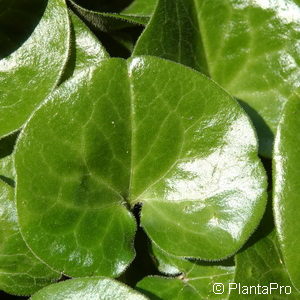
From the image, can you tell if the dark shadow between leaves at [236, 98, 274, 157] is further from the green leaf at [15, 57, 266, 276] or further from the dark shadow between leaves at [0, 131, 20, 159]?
the dark shadow between leaves at [0, 131, 20, 159]

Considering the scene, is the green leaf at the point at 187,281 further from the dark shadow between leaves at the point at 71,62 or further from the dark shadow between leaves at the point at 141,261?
the dark shadow between leaves at the point at 71,62

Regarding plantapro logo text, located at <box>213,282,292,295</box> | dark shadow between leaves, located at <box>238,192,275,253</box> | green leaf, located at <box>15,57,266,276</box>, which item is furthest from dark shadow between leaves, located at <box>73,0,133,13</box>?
plantapro logo text, located at <box>213,282,292,295</box>

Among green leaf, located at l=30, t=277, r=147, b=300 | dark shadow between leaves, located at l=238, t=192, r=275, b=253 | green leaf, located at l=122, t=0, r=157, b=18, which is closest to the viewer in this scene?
green leaf, located at l=30, t=277, r=147, b=300

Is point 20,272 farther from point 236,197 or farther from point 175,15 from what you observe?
point 175,15

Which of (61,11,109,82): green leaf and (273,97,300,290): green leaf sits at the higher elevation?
(61,11,109,82): green leaf

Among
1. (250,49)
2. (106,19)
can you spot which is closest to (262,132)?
(250,49)

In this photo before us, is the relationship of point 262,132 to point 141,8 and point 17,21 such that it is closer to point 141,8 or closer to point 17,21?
point 141,8
